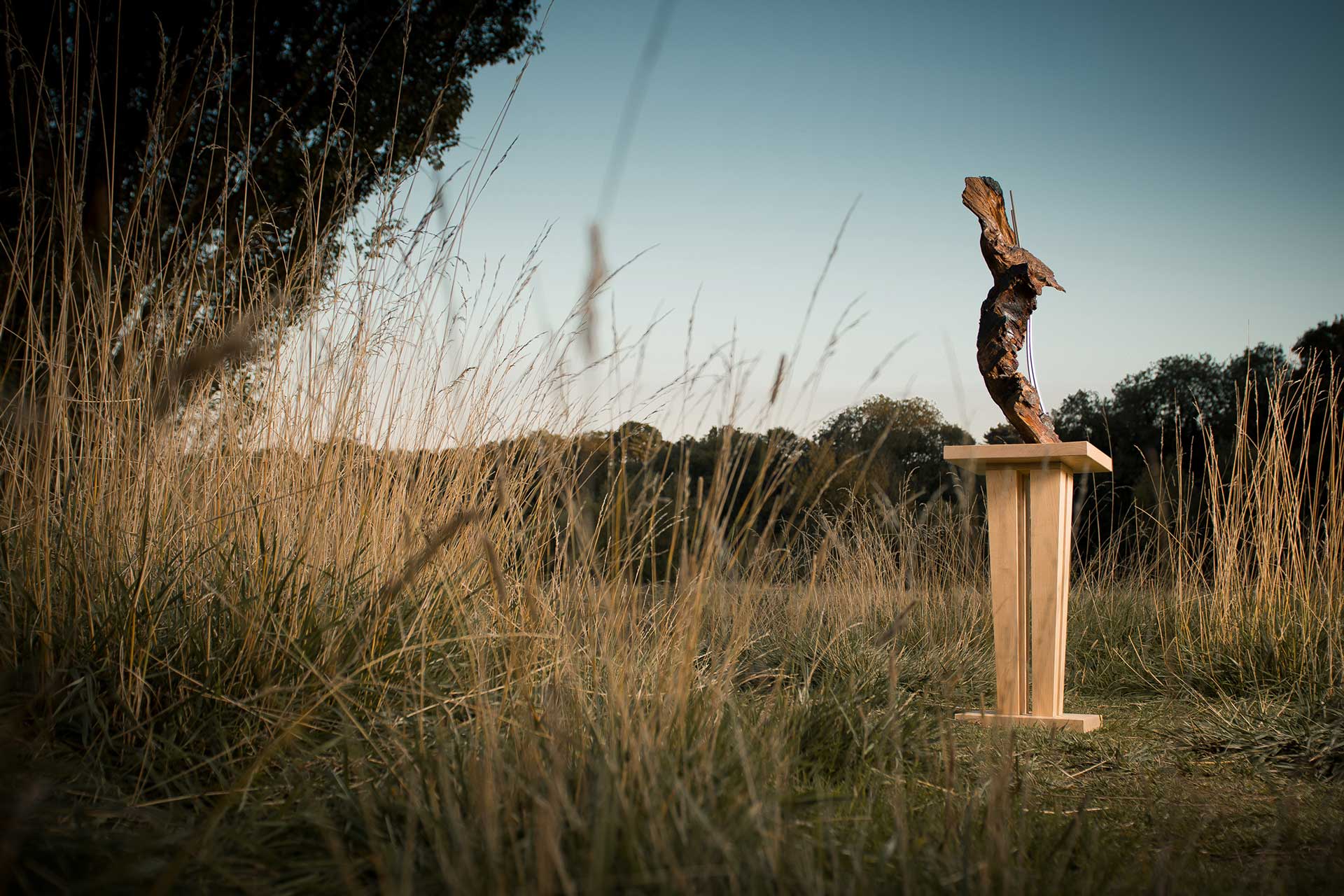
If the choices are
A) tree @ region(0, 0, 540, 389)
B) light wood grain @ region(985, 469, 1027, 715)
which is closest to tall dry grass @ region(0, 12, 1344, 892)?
light wood grain @ region(985, 469, 1027, 715)

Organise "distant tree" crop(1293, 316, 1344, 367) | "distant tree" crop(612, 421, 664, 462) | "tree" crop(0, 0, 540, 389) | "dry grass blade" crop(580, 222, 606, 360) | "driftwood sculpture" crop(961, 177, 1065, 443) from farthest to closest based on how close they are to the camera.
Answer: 1. "distant tree" crop(1293, 316, 1344, 367)
2. "tree" crop(0, 0, 540, 389)
3. "driftwood sculpture" crop(961, 177, 1065, 443)
4. "distant tree" crop(612, 421, 664, 462)
5. "dry grass blade" crop(580, 222, 606, 360)

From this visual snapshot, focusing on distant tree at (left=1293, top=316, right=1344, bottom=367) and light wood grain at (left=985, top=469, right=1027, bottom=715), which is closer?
light wood grain at (left=985, top=469, right=1027, bottom=715)

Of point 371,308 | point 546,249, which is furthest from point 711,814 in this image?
point 546,249

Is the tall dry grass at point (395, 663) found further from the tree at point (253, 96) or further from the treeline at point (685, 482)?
the tree at point (253, 96)

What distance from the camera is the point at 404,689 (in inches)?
55.6

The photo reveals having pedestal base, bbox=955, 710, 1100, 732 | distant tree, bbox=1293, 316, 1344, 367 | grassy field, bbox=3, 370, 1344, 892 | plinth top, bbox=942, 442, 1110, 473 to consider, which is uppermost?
distant tree, bbox=1293, 316, 1344, 367

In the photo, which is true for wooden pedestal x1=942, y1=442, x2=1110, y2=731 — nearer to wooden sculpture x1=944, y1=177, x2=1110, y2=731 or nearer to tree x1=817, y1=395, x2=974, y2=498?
wooden sculpture x1=944, y1=177, x2=1110, y2=731

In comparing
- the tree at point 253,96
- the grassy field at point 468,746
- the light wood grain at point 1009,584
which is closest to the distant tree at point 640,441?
the grassy field at point 468,746

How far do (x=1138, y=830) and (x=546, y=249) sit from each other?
1747mm

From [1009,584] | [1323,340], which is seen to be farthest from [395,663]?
[1323,340]

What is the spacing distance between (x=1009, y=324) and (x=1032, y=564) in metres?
0.75

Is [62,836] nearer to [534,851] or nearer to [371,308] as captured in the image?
[534,851]

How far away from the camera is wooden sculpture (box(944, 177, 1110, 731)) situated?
2455 millimetres

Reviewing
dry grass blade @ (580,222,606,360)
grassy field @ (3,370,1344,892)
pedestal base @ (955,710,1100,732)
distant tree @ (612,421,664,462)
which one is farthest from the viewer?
pedestal base @ (955,710,1100,732)
